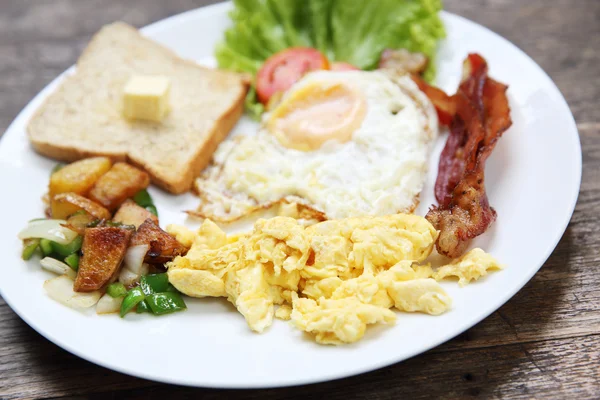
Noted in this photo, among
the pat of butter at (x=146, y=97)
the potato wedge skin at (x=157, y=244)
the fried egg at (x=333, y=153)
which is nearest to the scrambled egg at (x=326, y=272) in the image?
the potato wedge skin at (x=157, y=244)

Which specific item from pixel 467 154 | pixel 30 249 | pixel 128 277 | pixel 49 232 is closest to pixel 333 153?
pixel 467 154

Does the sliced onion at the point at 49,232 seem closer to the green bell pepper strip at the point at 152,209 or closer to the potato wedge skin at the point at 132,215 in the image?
the potato wedge skin at the point at 132,215

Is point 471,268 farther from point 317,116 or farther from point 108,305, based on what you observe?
point 108,305

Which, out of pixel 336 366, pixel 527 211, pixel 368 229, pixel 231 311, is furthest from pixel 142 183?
pixel 527 211

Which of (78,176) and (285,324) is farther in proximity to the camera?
(78,176)

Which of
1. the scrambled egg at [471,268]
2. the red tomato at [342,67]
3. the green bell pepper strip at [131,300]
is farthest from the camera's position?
the red tomato at [342,67]

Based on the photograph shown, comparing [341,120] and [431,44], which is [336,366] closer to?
[341,120]
